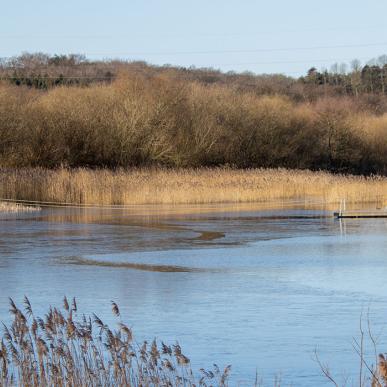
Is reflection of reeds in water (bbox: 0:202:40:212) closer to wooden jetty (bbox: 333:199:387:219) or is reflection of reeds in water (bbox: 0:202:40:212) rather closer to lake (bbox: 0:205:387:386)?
lake (bbox: 0:205:387:386)

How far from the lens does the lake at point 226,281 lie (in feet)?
23.5

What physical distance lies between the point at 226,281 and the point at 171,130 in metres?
29.1

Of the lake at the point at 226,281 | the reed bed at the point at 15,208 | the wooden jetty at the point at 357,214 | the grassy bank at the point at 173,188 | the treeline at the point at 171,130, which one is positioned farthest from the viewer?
the treeline at the point at 171,130

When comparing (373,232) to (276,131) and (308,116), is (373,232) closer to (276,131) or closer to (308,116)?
(276,131)

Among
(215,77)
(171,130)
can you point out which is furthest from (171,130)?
(215,77)

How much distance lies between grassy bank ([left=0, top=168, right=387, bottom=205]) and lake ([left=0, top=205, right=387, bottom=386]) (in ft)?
16.5

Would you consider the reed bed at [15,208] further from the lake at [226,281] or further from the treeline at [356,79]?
the treeline at [356,79]

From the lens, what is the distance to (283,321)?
8141 mm

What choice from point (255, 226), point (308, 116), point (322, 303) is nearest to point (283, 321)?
point (322, 303)

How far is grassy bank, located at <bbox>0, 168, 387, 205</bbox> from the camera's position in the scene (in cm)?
2511

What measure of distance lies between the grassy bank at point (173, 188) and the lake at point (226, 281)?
5027 mm

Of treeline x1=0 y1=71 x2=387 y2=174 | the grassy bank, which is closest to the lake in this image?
the grassy bank

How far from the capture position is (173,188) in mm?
25516

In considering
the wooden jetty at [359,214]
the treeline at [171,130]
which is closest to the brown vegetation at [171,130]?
the treeline at [171,130]
